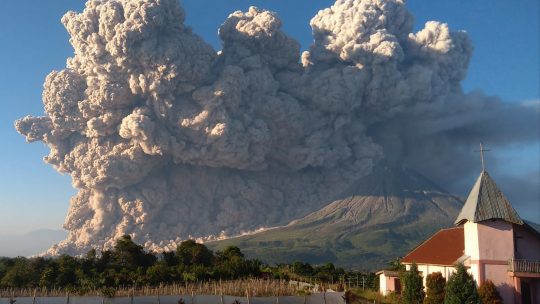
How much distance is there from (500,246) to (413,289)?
4463 millimetres

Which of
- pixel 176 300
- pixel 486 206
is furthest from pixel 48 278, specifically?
pixel 486 206

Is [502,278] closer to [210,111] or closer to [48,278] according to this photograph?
[48,278]

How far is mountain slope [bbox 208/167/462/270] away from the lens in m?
107

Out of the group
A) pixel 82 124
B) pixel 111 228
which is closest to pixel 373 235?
pixel 111 228

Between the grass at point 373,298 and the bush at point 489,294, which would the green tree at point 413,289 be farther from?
the bush at point 489,294

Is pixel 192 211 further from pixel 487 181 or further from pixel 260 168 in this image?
pixel 487 181

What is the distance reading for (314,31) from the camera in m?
110

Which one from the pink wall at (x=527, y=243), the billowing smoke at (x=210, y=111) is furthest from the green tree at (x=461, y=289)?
the billowing smoke at (x=210, y=111)

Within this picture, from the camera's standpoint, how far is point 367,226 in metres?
125

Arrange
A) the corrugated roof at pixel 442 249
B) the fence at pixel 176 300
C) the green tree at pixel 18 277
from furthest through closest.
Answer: the green tree at pixel 18 277
the corrugated roof at pixel 442 249
the fence at pixel 176 300

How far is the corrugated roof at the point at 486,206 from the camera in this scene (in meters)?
25.8

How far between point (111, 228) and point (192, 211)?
1482cm

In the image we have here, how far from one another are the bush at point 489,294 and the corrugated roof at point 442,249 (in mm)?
2804

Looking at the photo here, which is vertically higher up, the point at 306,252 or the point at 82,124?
the point at 82,124
